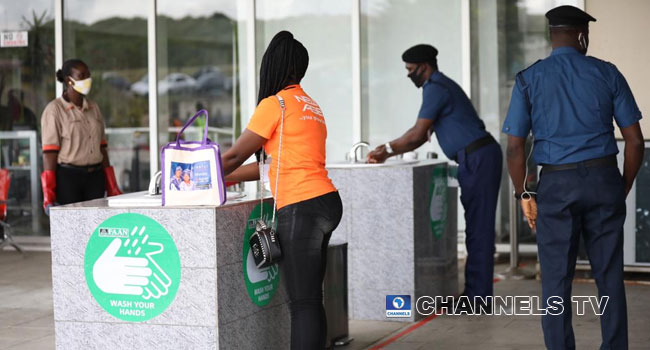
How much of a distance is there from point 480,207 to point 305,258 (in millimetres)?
2516

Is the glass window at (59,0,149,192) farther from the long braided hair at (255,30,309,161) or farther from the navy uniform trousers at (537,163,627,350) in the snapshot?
the navy uniform trousers at (537,163,627,350)

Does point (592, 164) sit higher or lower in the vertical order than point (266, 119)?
lower

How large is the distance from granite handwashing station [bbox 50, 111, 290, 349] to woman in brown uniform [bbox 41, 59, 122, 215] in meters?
2.57

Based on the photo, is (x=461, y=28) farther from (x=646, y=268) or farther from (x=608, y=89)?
(x=608, y=89)

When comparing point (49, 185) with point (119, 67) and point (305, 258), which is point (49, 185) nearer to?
point (305, 258)

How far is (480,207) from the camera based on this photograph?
667cm

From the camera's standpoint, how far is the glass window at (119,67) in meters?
10.8

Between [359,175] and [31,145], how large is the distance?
228 inches

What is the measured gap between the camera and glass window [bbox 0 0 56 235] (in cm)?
1100

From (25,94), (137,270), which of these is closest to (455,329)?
(137,270)

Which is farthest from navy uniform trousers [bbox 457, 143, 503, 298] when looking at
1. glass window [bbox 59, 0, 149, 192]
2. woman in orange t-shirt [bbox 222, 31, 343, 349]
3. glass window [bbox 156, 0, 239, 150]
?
glass window [bbox 59, 0, 149, 192]

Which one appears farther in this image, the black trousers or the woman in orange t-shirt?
the black trousers

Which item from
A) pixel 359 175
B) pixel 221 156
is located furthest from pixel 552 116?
pixel 359 175

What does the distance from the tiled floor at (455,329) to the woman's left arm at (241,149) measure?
1840 millimetres
